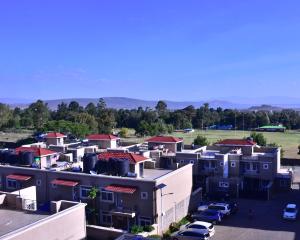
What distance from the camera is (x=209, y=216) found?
101 ft

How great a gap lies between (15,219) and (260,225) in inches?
672

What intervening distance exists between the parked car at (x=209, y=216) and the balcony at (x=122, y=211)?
5.45 metres

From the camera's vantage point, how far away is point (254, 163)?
39.7 m

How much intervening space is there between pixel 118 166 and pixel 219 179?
12.6m

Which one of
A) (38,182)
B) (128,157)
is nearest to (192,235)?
(128,157)

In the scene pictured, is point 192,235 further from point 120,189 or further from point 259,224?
point 259,224

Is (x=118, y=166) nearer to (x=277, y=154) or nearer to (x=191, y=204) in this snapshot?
(x=191, y=204)

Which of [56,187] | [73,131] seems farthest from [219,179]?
[73,131]

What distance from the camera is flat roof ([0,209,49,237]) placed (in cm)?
2105

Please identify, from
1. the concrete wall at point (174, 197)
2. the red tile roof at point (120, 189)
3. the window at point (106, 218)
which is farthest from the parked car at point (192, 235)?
the window at point (106, 218)

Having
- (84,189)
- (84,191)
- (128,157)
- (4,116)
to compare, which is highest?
(4,116)

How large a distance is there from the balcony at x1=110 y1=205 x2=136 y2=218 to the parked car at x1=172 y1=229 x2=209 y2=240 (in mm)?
3245

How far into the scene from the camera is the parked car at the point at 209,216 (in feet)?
100

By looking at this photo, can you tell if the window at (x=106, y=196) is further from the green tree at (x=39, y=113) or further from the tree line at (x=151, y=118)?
the green tree at (x=39, y=113)
